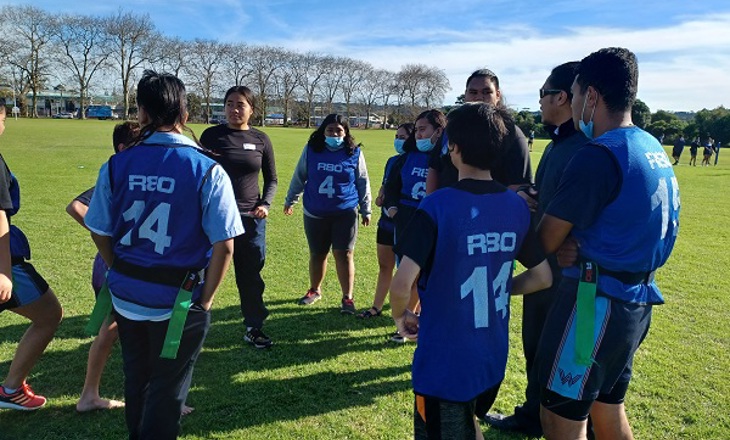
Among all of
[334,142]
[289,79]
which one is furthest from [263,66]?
[334,142]

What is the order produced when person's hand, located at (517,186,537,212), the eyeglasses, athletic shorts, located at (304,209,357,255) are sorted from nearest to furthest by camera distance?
1. person's hand, located at (517,186,537,212)
2. the eyeglasses
3. athletic shorts, located at (304,209,357,255)

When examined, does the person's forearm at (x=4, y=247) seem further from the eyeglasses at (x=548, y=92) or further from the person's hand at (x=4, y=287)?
the eyeglasses at (x=548, y=92)

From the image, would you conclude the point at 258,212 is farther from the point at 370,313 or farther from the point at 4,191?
the point at 4,191

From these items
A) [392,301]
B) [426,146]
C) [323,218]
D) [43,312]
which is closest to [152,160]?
[392,301]

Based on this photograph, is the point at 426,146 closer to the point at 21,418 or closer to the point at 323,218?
the point at 323,218

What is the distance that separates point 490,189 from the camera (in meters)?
2.16

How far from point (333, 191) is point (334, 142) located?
559 mm

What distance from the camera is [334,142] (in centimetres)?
558

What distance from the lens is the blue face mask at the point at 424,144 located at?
4.71m

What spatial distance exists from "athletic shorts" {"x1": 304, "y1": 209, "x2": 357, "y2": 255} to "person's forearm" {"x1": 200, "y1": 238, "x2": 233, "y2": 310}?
10.6ft

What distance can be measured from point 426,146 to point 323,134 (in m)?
1.44

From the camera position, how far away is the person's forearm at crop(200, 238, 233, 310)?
2.41 m

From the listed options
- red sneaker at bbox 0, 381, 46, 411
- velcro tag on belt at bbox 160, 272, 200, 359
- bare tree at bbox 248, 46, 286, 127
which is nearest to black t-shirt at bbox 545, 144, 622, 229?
velcro tag on belt at bbox 160, 272, 200, 359

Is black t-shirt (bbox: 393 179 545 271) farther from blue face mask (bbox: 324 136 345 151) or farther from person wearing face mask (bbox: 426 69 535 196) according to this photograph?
blue face mask (bbox: 324 136 345 151)
